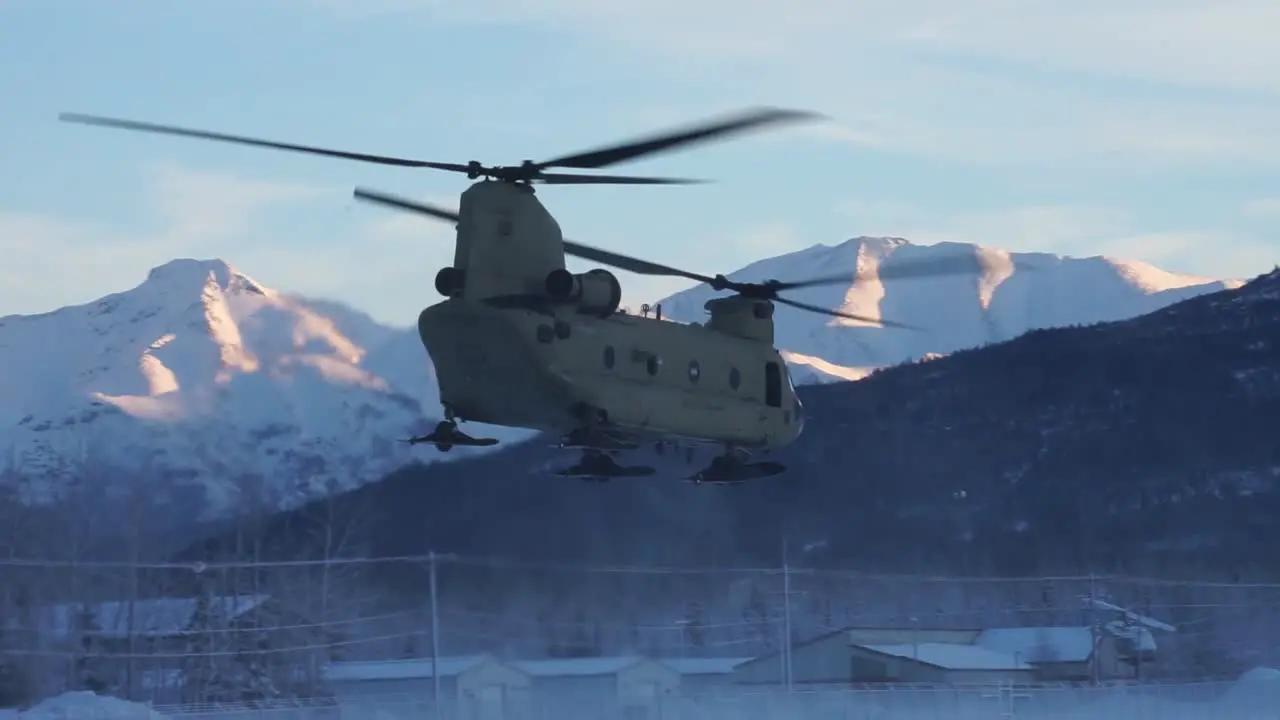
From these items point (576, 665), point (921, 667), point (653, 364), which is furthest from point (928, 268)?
point (921, 667)

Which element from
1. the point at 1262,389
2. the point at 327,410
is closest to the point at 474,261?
the point at 327,410

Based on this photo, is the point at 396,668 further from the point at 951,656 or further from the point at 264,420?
the point at 264,420

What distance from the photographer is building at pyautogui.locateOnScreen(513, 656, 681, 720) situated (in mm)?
44094

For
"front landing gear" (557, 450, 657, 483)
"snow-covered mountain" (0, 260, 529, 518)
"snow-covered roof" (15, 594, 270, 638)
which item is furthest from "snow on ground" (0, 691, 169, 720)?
"snow-covered mountain" (0, 260, 529, 518)

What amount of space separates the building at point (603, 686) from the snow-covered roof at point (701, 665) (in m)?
0.97

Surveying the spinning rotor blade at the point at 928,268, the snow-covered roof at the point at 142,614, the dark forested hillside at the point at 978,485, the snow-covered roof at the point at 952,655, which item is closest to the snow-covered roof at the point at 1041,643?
the snow-covered roof at the point at 952,655

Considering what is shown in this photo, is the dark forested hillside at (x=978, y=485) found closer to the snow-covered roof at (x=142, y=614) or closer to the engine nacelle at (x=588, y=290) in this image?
the snow-covered roof at (x=142, y=614)

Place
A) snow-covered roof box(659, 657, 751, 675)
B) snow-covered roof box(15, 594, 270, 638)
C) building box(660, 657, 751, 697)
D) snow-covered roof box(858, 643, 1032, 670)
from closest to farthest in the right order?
snow-covered roof box(15, 594, 270, 638)
building box(660, 657, 751, 697)
snow-covered roof box(659, 657, 751, 675)
snow-covered roof box(858, 643, 1032, 670)

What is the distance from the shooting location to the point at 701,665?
5406 centimetres

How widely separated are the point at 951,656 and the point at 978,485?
122ft

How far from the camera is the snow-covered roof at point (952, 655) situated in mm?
68188

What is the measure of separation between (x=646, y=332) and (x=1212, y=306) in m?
133

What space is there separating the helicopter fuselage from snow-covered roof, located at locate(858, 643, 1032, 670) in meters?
37.3

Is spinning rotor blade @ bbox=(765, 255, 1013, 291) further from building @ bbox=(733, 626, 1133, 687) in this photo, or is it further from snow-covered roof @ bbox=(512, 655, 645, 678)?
building @ bbox=(733, 626, 1133, 687)
